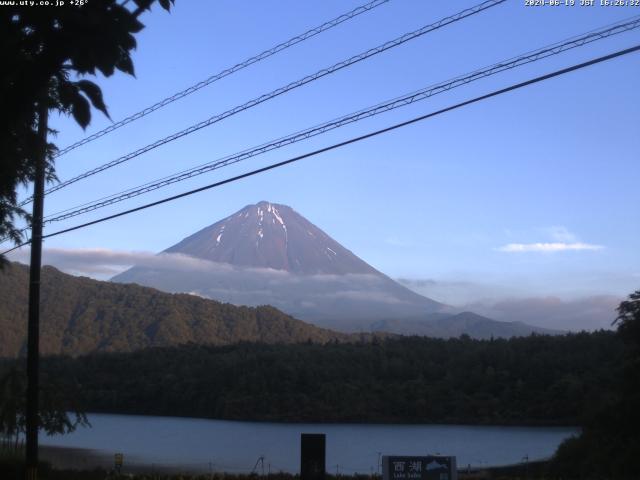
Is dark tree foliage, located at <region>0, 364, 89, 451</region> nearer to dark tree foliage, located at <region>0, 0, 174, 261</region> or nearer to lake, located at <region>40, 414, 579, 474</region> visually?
lake, located at <region>40, 414, 579, 474</region>

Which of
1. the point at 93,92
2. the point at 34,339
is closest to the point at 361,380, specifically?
the point at 34,339

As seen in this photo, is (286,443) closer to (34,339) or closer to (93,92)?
(34,339)

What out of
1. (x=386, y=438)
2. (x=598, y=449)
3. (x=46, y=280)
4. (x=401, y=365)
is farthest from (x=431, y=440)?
(x=46, y=280)

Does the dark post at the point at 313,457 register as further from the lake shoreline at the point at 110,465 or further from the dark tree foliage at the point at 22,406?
the lake shoreline at the point at 110,465

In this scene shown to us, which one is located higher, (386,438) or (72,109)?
(72,109)

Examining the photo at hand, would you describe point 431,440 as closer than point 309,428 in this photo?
Yes

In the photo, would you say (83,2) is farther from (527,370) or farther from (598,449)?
(527,370)
